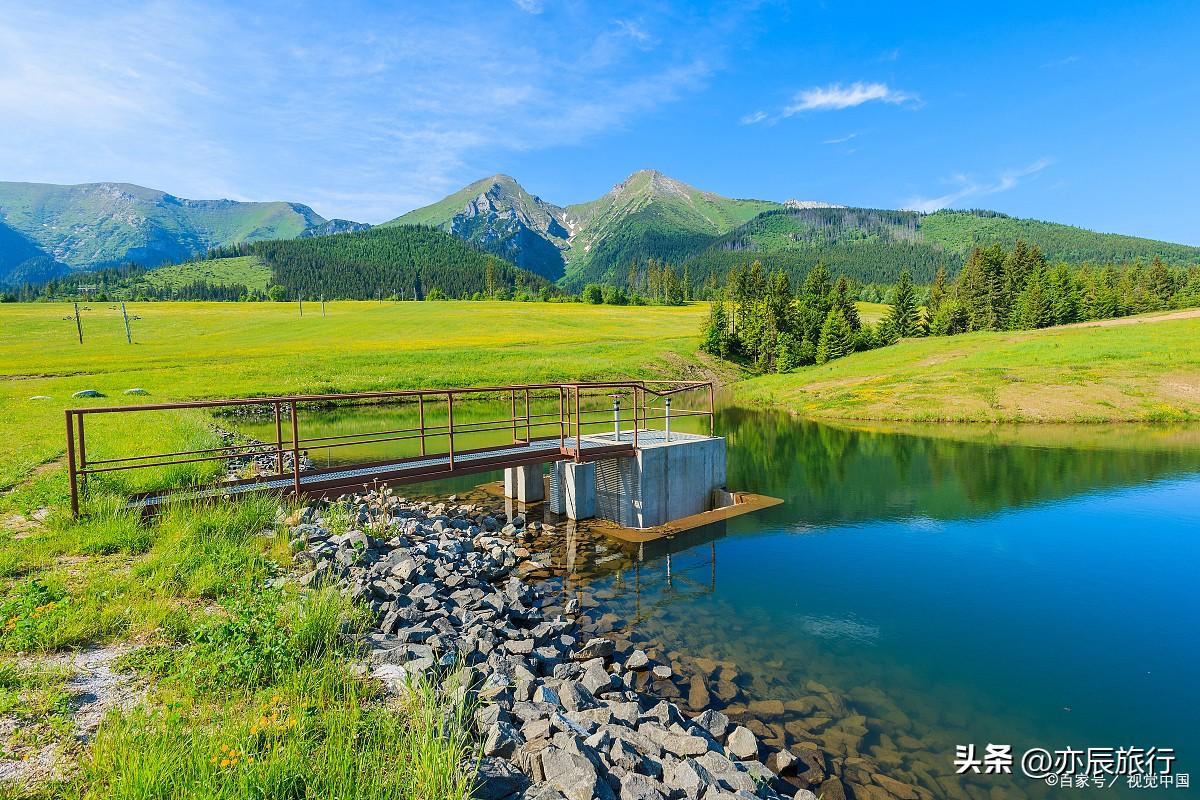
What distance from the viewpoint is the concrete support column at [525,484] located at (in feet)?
69.2

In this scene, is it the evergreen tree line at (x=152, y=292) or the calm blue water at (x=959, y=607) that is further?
the evergreen tree line at (x=152, y=292)

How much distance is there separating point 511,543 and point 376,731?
11.0 metres

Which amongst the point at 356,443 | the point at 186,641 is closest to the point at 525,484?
the point at 356,443

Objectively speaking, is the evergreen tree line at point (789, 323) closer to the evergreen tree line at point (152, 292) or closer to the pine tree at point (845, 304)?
the pine tree at point (845, 304)

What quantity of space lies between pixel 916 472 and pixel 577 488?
17522 mm

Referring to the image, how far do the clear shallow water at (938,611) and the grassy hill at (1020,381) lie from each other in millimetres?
18569

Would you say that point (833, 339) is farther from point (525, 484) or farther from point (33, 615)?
point (33, 615)

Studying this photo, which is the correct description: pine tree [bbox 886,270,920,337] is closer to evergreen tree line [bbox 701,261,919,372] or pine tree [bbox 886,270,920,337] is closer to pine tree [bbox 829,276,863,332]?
evergreen tree line [bbox 701,261,919,372]

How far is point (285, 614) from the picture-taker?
7.64 metres

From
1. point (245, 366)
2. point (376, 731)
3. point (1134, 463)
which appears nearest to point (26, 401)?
point (245, 366)

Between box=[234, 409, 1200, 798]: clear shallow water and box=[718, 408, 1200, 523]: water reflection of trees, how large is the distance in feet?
0.60

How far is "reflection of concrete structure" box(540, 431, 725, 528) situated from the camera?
61.2ft

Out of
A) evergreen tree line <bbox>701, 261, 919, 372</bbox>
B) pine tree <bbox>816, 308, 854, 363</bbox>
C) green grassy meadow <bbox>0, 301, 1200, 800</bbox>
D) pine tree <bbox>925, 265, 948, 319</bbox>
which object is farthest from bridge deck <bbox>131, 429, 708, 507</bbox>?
pine tree <bbox>925, 265, 948, 319</bbox>

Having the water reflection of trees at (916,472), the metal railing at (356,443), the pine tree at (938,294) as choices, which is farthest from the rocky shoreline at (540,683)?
the pine tree at (938,294)
